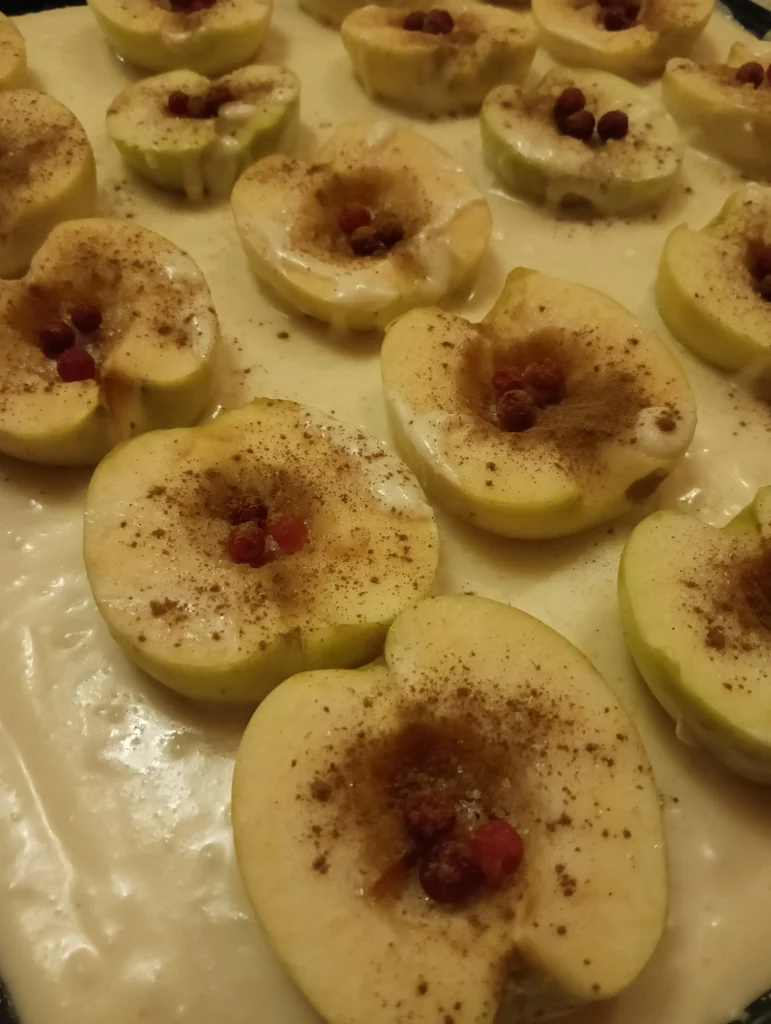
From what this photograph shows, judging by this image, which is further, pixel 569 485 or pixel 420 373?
pixel 420 373

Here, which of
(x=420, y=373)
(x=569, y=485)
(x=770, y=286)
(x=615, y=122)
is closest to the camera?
(x=569, y=485)

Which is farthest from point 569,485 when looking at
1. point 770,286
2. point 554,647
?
point 770,286

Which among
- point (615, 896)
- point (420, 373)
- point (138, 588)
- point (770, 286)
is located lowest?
point (138, 588)

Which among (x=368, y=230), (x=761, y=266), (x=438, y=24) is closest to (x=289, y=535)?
(x=368, y=230)

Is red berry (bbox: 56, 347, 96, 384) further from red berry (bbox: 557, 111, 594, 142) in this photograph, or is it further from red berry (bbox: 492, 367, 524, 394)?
red berry (bbox: 557, 111, 594, 142)

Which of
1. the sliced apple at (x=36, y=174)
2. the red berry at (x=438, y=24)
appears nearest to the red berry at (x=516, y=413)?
the sliced apple at (x=36, y=174)

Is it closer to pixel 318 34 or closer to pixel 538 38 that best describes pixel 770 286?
pixel 538 38

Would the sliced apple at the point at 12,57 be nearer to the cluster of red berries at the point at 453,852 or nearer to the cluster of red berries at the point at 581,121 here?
the cluster of red berries at the point at 581,121

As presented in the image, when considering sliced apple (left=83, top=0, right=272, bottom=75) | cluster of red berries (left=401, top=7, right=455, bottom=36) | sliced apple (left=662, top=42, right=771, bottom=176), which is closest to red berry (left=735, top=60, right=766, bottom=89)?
sliced apple (left=662, top=42, right=771, bottom=176)
